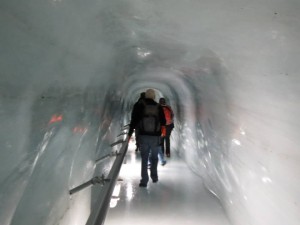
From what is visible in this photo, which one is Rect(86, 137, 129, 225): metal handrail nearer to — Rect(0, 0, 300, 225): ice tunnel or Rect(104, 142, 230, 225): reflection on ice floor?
Rect(0, 0, 300, 225): ice tunnel

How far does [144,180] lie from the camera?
5.94 m

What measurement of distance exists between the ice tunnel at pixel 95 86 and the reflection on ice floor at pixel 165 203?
1.88ft

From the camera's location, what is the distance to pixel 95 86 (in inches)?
153

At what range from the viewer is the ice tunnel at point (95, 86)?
167cm

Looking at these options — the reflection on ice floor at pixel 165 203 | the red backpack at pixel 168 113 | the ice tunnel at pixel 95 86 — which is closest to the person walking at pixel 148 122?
the reflection on ice floor at pixel 165 203

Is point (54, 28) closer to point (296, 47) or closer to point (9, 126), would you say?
point (9, 126)

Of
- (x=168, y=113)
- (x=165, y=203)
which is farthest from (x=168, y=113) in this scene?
(x=165, y=203)

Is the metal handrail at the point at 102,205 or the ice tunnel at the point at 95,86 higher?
the ice tunnel at the point at 95,86

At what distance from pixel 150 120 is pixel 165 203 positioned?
4.64 ft

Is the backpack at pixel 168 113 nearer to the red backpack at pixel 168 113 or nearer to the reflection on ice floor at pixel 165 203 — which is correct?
the red backpack at pixel 168 113

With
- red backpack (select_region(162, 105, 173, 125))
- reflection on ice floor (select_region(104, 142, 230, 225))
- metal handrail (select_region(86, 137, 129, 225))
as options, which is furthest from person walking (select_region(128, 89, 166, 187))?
metal handrail (select_region(86, 137, 129, 225))

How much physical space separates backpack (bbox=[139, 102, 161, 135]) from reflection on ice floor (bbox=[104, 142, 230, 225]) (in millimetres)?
1087

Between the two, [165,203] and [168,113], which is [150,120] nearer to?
[165,203]

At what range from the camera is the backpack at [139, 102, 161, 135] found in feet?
18.4
